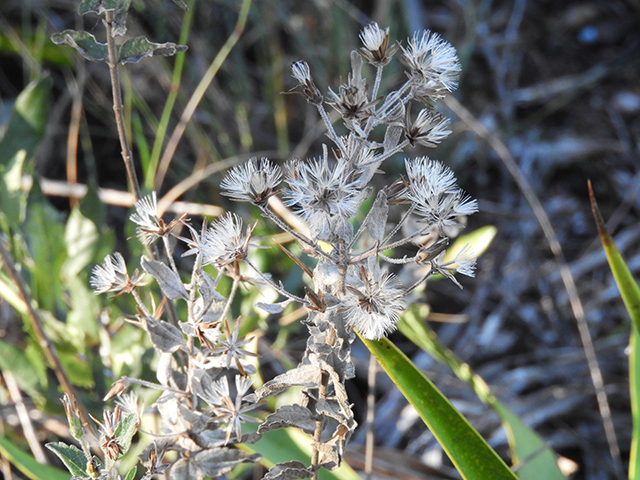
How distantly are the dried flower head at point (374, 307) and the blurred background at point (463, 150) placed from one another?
0.70m

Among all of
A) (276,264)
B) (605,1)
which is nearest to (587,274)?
(276,264)

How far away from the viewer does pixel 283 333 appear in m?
1.22

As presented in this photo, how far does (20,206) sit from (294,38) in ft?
3.63

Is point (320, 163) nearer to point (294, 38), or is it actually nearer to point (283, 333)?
point (283, 333)

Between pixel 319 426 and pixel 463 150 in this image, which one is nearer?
pixel 319 426

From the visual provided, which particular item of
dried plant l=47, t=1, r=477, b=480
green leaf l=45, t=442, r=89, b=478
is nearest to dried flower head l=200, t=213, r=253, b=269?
dried plant l=47, t=1, r=477, b=480

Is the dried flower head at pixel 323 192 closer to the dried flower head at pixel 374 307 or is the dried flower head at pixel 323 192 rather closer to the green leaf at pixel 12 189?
the dried flower head at pixel 374 307

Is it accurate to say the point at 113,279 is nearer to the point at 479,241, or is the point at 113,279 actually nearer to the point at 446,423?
the point at 446,423

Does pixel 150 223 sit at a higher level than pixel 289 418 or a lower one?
higher

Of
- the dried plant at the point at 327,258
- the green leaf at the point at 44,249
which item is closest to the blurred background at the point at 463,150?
the green leaf at the point at 44,249

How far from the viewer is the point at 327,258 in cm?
48

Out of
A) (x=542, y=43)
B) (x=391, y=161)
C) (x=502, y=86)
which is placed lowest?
(x=391, y=161)

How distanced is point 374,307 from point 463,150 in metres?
1.48

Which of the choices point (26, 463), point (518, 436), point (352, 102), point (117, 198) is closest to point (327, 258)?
point (352, 102)
